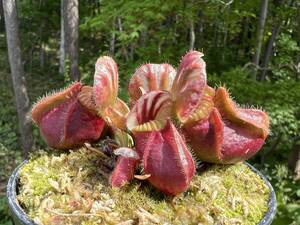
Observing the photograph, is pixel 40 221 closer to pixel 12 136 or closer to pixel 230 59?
pixel 230 59

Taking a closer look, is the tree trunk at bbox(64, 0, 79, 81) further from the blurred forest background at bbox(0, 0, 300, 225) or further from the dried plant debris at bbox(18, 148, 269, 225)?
the dried plant debris at bbox(18, 148, 269, 225)

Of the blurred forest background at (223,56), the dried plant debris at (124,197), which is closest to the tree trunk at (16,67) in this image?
the blurred forest background at (223,56)

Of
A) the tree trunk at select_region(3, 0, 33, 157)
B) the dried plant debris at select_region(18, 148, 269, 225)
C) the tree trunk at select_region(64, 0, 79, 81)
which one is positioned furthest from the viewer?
the tree trunk at select_region(64, 0, 79, 81)

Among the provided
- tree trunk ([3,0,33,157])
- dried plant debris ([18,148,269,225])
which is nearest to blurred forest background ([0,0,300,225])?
tree trunk ([3,0,33,157])

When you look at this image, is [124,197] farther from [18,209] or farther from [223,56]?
[223,56]

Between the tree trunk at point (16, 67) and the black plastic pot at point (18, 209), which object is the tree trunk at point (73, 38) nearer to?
the tree trunk at point (16, 67)
